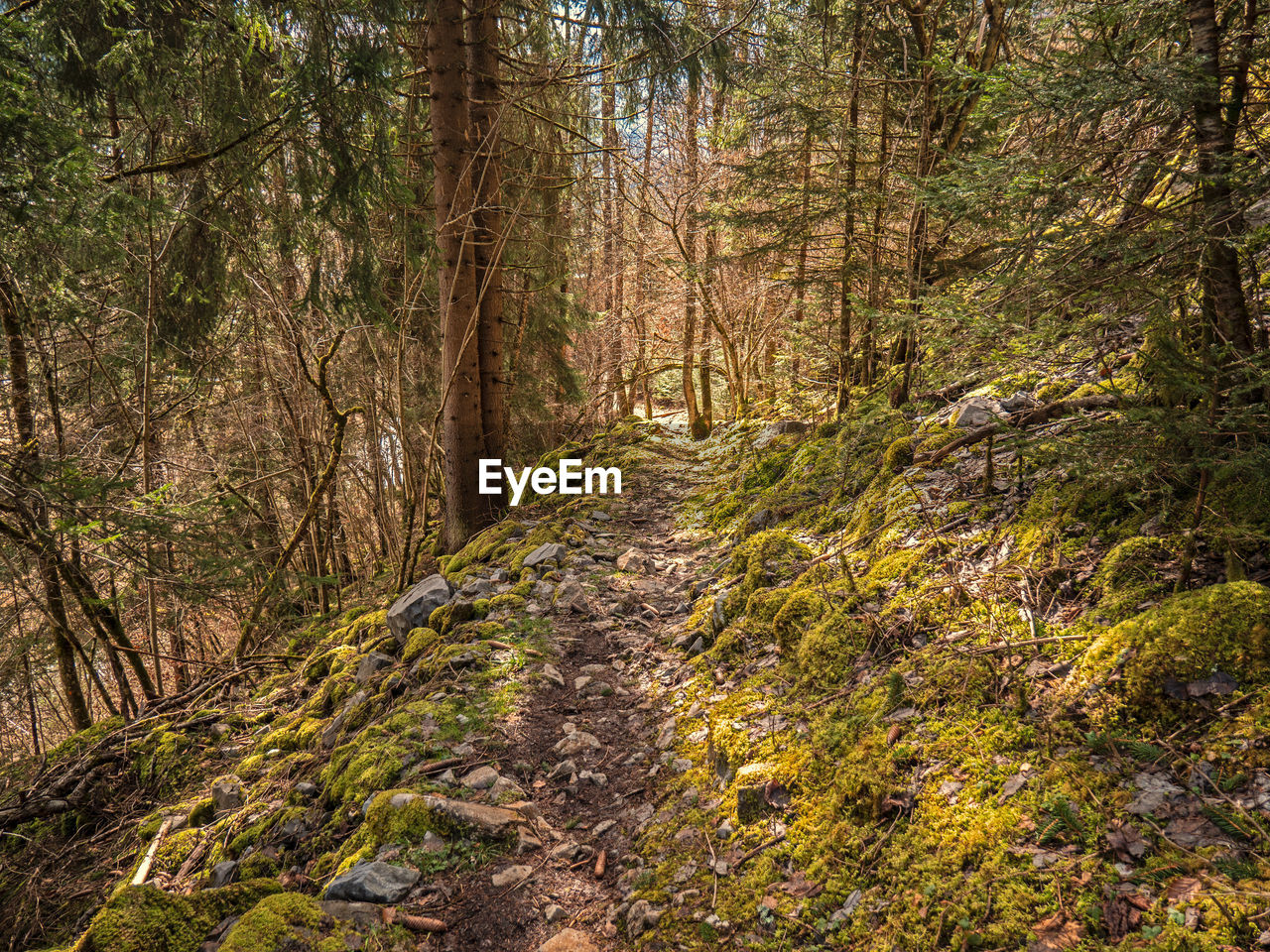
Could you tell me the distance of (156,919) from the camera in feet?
7.54

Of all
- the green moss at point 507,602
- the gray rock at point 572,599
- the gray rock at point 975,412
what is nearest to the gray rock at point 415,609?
the green moss at point 507,602

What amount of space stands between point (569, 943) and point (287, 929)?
3.43 feet

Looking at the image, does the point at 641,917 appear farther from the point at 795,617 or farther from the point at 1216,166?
the point at 1216,166

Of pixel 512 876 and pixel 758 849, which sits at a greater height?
pixel 758 849

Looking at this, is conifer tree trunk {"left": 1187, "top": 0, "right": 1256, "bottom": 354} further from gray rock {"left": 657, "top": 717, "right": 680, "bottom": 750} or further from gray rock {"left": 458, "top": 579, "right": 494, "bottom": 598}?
gray rock {"left": 458, "top": 579, "right": 494, "bottom": 598}

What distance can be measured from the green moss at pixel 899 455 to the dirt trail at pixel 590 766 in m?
1.93

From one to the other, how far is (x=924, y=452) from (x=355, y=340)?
7.93 metres

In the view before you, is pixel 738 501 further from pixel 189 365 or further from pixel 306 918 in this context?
pixel 189 365

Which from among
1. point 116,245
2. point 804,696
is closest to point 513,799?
point 804,696

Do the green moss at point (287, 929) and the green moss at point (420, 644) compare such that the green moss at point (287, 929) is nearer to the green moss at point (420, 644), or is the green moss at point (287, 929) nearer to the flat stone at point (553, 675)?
the flat stone at point (553, 675)

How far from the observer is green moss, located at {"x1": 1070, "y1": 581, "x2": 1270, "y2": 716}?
1.90 m

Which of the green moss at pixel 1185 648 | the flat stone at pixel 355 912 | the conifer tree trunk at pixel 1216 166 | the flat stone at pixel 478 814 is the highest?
the conifer tree trunk at pixel 1216 166

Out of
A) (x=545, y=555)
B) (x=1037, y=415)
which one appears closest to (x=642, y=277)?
(x=545, y=555)

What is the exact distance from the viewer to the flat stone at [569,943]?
229 cm
